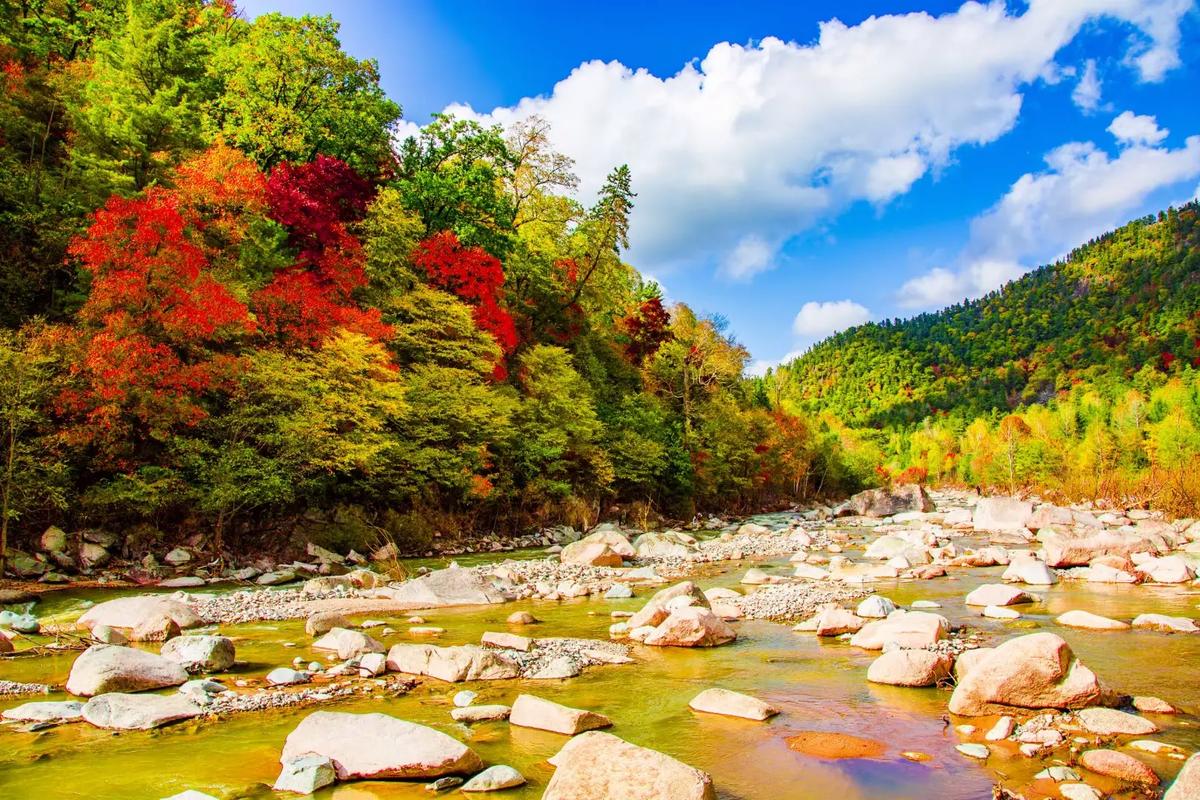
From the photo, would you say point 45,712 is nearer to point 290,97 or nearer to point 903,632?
point 903,632

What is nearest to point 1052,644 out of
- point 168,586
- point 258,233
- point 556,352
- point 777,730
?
point 777,730

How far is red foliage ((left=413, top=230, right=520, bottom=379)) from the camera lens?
89.1ft

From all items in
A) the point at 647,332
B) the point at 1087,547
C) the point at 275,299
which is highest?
the point at 647,332

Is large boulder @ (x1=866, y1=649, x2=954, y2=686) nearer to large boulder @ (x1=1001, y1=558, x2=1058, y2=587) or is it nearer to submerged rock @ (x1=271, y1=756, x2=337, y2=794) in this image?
submerged rock @ (x1=271, y1=756, x2=337, y2=794)

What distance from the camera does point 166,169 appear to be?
20.4 m

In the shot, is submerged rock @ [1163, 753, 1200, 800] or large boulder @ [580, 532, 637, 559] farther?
large boulder @ [580, 532, 637, 559]

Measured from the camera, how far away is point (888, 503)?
52875mm

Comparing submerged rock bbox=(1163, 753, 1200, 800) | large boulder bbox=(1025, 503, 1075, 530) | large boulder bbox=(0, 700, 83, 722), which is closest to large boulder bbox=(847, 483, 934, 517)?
large boulder bbox=(1025, 503, 1075, 530)

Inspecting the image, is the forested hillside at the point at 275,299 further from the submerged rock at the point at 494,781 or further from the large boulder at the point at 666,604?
the submerged rock at the point at 494,781

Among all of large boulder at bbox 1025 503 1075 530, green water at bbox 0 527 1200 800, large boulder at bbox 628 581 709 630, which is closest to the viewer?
green water at bbox 0 527 1200 800

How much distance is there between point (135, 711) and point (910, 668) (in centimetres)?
780

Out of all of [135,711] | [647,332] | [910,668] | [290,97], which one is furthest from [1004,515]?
[290,97]

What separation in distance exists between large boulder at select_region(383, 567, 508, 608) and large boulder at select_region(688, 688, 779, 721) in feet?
24.6

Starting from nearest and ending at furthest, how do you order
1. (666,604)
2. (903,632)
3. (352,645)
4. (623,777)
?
1. (623,777)
2. (352,645)
3. (903,632)
4. (666,604)
